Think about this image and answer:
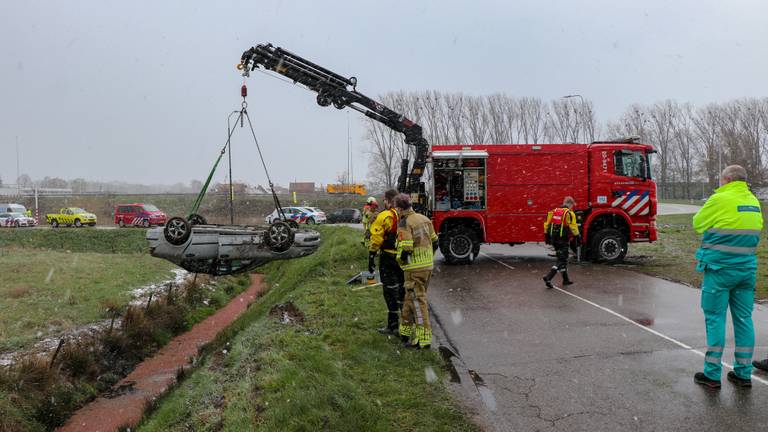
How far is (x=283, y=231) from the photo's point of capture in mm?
10594

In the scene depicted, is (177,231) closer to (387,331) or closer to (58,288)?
(387,331)

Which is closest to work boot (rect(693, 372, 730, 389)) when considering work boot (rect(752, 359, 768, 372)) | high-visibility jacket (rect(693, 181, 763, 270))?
work boot (rect(752, 359, 768, 372))

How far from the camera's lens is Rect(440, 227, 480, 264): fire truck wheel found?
1395cm

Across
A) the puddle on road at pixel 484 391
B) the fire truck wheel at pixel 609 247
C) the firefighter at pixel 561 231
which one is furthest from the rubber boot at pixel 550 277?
the puddle on road at pixel 484 391

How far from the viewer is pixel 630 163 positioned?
13.8 meters

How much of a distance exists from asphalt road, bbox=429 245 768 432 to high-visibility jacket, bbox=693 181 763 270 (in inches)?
48.3

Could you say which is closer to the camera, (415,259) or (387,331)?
(415,259)

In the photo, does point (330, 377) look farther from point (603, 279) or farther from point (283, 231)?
point (603, 279)

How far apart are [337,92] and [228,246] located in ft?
18.8

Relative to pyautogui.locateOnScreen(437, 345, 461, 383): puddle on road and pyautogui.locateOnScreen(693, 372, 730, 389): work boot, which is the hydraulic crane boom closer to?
pyautogui.locateOnScreen(437, 345, 461, 383): puddle on road

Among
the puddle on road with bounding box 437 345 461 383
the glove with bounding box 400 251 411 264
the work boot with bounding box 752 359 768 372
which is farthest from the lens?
the glove with bounding box 400 251 411 264

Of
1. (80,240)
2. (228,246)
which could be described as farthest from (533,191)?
(80,240)

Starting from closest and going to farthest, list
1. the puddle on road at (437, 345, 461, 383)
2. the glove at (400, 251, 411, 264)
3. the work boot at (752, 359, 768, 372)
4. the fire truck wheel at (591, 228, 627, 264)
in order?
the work boot at (752, 359, 768, 372)
the puddle on road at (437, 345, 461, 383)
the glove at (400, 251, 411, 264)
the fire truck wheel at (591, 228, 627, 264)

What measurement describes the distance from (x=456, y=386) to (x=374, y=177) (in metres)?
63.3
